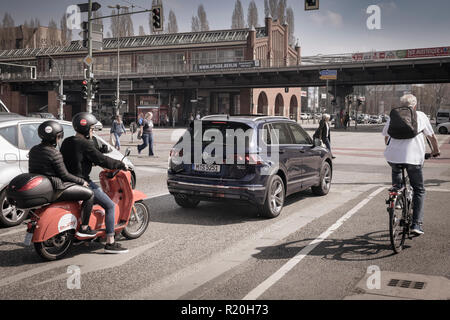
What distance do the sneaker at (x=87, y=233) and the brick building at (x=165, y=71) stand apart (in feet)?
183

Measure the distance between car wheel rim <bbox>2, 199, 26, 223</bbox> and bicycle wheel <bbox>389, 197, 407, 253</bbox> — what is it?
5153 mm

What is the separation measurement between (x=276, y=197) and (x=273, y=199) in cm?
15

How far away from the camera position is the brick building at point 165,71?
64.6 m

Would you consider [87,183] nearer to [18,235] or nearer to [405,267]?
[18,235]

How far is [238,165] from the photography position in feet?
22.9

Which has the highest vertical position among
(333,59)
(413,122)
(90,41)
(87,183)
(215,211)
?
(333,59)

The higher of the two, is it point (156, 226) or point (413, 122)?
point (413, 122)

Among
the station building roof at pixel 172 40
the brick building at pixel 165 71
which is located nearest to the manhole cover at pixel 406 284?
the brick building at pixel 165 71

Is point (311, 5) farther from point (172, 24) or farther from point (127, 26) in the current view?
point (127, 26)

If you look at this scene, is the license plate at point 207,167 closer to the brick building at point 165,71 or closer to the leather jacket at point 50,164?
the leather jacket at point 50,164

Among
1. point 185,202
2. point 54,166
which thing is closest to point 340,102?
point 185,202

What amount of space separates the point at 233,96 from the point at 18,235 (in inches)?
2539
